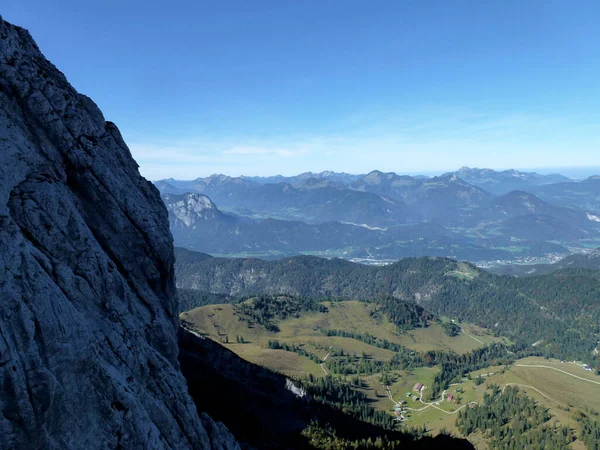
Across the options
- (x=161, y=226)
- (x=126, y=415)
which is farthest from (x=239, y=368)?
(x=126, y=415)

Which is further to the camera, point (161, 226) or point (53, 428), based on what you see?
point (161, 226)

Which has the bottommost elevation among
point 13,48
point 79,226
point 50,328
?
point 50,328

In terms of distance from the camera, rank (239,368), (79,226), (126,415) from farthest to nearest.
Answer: (239,368) < (79,226) < (126,415)

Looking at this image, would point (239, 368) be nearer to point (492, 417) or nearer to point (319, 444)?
point (319, 444)

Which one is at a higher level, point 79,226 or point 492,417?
point 79,226

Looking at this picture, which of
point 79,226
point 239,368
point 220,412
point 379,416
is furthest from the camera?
point 379,416

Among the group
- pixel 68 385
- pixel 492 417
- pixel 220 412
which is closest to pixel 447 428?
pixel 492 417
